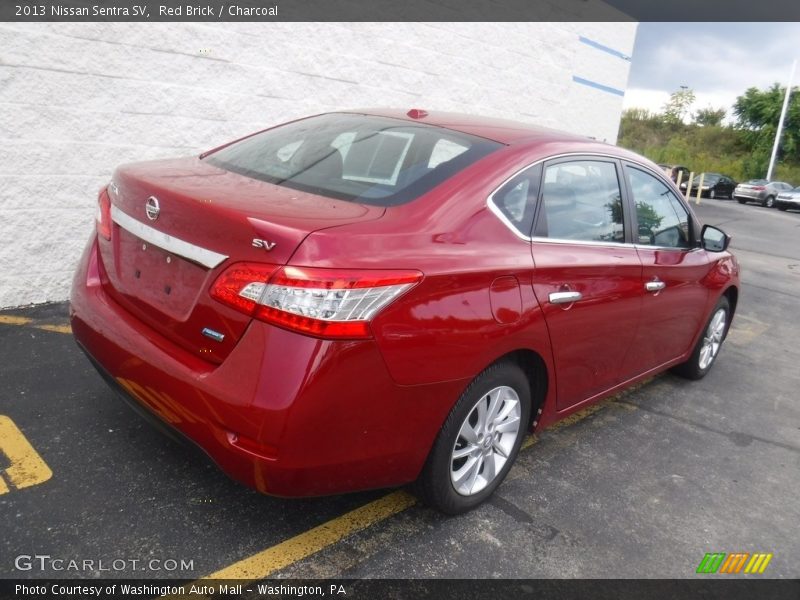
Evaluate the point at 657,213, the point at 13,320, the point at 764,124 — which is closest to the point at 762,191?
the point at 764,124

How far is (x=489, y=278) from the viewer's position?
246 centimetres

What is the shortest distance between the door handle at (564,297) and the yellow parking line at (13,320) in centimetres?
350

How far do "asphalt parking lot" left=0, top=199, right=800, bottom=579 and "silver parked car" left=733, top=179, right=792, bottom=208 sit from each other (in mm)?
32507

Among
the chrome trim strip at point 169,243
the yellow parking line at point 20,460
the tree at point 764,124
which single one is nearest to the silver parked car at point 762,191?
the tree at point 764,124

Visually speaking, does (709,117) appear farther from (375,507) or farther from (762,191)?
(375,507)

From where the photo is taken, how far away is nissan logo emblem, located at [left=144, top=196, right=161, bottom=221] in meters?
2.36

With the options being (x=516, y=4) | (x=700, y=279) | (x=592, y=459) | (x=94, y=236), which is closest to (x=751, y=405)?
(x=700, y=279)

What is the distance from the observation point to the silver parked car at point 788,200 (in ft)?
101

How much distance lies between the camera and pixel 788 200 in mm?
31000

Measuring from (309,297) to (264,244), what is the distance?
227 millimetres

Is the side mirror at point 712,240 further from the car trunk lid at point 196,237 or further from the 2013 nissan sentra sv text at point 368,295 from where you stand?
the car trunk lid at point 196,237

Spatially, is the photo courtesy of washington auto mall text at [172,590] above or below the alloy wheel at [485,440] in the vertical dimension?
below

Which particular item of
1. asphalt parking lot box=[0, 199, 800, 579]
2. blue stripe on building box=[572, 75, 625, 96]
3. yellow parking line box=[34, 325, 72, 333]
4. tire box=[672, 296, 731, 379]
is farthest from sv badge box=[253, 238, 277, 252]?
blue stripe on building box=[572, 75, 625, 96]

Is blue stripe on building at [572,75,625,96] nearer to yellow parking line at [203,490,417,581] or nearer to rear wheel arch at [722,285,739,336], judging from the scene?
rear wheel arch at [722,285,739,336]
